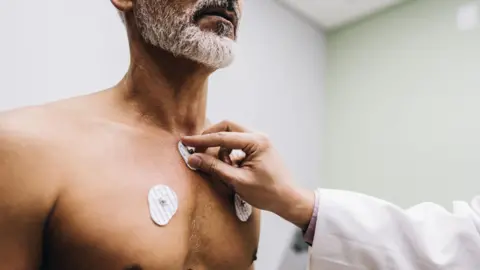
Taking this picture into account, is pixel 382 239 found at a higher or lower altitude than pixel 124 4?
lower

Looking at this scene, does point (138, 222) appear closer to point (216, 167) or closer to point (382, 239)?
point (216, 167)

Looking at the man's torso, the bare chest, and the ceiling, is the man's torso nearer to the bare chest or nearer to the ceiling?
the bare chest

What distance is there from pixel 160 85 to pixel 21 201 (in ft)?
1.07

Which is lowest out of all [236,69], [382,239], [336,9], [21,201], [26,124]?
[382,239]

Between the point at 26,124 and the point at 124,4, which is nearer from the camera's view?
the point at 26,124

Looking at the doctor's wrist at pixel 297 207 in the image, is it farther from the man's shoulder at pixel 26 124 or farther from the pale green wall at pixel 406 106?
the pale green wall at pixel 406 106

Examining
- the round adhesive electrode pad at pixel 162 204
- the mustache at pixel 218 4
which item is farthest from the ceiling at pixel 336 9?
the round adhesive electrode pad at pixel 162 204

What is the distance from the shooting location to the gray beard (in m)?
0.84

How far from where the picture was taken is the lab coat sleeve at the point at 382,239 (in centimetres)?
96

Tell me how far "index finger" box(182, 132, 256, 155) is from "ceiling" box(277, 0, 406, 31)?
48.9 inches

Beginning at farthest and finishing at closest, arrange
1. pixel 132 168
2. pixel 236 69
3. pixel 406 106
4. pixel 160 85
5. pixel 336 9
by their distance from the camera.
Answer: pixel 336 9 < pixel 406 106 < pixel 236 69 < pixel 160 85 < pixel 132 168

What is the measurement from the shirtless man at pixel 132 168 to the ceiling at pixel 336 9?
3.84ft

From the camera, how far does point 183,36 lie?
84cm

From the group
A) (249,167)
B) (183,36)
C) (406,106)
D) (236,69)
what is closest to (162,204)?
(249,167)
